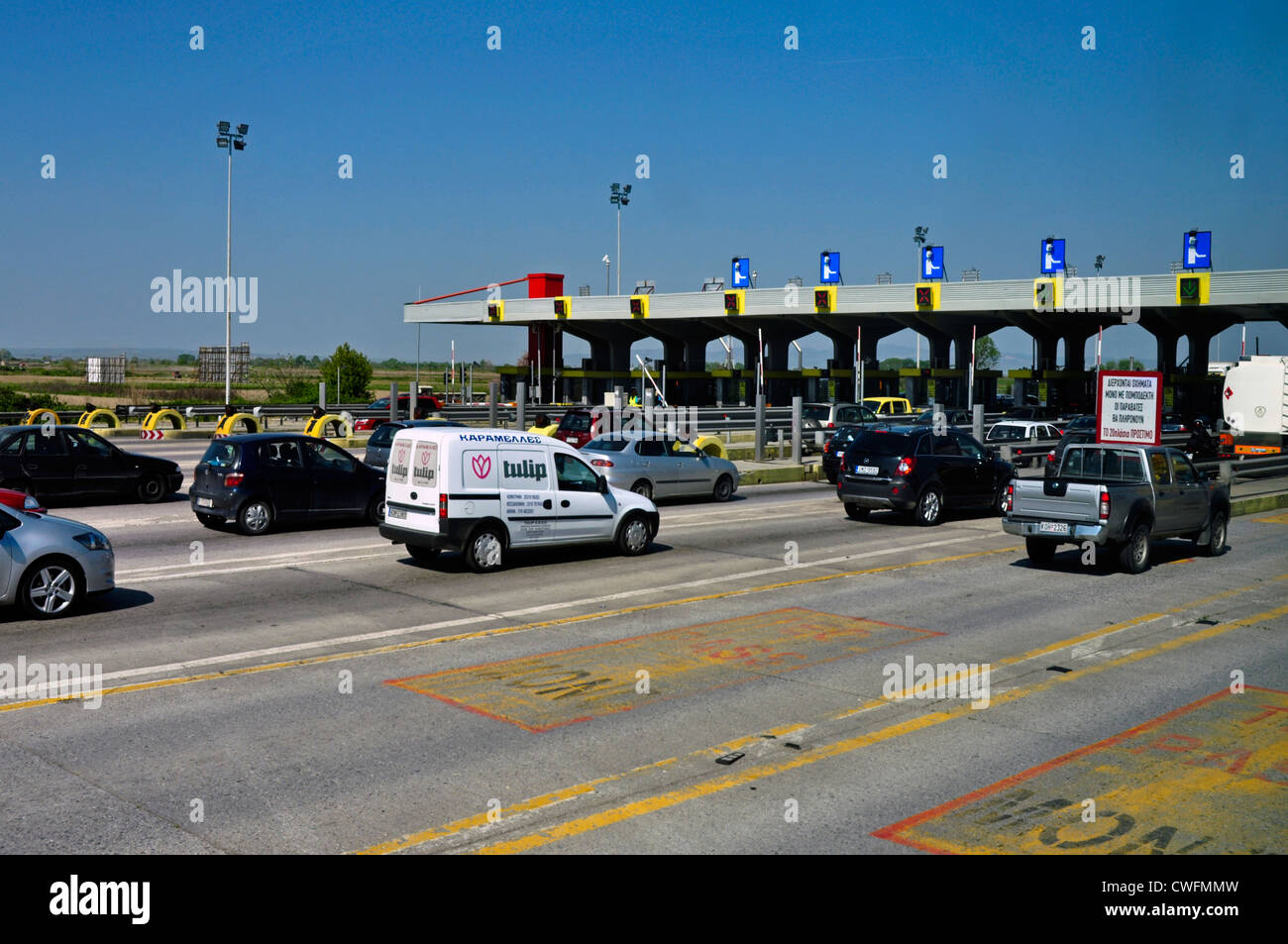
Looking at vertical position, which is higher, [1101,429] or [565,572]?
[1101,429]

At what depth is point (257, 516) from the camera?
1878cm

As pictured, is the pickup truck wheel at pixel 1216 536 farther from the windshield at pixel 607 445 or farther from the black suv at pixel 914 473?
the windshield at pixel 607 445

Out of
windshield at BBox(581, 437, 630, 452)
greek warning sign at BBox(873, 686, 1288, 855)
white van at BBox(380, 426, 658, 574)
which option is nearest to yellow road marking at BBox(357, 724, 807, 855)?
greek warning sign at BBox(873, 686, 1288, 855)

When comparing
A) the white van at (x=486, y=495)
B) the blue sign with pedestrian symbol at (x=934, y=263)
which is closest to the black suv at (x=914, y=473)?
the white van at (x=486, y=495)

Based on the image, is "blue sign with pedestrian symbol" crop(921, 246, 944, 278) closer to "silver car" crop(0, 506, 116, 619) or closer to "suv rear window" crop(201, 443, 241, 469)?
"suv rear window" crop(201, 443, 241, 469)

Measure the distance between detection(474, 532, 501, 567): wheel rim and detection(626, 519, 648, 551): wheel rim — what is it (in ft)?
7.70

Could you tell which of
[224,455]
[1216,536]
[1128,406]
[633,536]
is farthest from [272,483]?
[1128,406]

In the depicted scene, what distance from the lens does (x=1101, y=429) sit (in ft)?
81.2

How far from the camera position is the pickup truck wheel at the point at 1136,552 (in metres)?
16.9

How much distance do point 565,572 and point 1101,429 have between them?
45.2 feet

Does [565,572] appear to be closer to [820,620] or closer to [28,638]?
[820,620]

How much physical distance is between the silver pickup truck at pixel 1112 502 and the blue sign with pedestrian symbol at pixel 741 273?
129 ft
